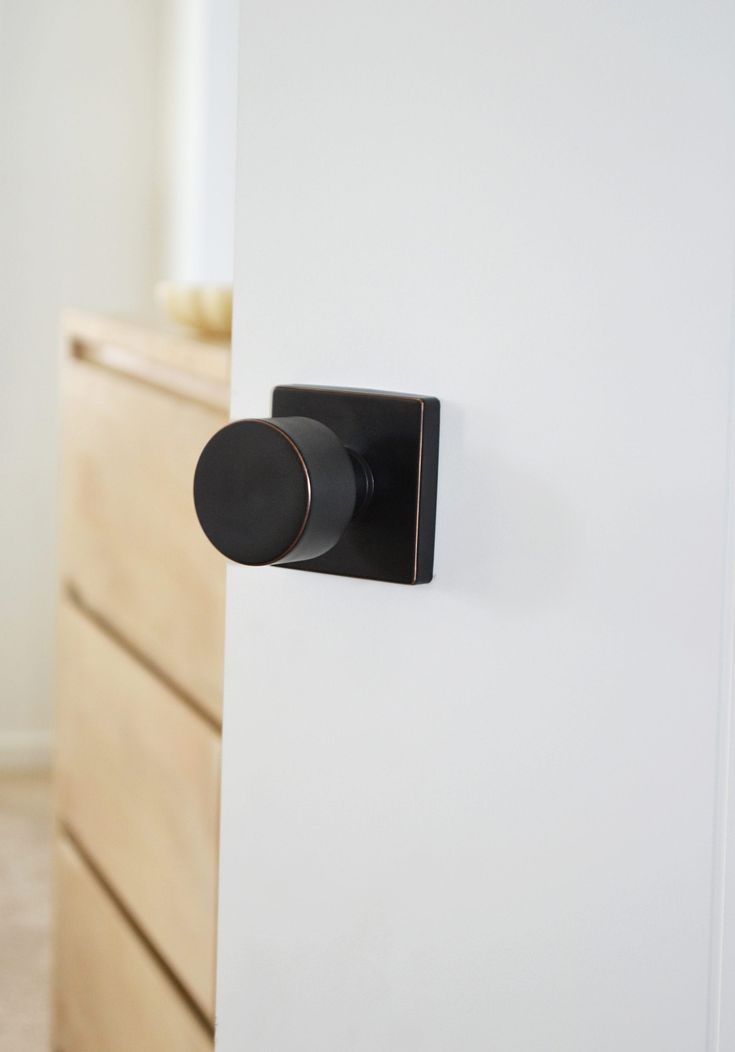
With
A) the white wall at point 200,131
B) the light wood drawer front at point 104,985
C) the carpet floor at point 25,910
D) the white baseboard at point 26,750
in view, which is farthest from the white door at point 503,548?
the white baseboard at point 26,750

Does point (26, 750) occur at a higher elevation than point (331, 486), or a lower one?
lower

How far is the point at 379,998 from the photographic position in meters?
0.40

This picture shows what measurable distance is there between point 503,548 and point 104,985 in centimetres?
128

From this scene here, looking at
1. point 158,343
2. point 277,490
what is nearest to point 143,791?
point 158,343

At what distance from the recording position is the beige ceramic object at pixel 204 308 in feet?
4.46

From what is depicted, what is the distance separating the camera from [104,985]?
4.81 feet

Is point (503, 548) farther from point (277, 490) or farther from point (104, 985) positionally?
point (104, 985)

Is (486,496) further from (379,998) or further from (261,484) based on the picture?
(379,998)

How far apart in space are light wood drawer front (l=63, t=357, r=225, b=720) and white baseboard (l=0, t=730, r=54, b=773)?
1.66 meters

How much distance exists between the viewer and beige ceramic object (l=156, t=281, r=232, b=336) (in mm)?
1359

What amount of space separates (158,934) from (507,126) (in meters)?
1.13

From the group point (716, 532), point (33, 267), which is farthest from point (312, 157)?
point (33, 267)

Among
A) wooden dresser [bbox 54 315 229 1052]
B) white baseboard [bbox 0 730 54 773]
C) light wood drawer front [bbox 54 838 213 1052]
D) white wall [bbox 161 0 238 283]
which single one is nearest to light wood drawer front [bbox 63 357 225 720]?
wooden dresser [bbox 54 315 229 1052]

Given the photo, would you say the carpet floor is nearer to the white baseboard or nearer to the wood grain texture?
the white baseboard
